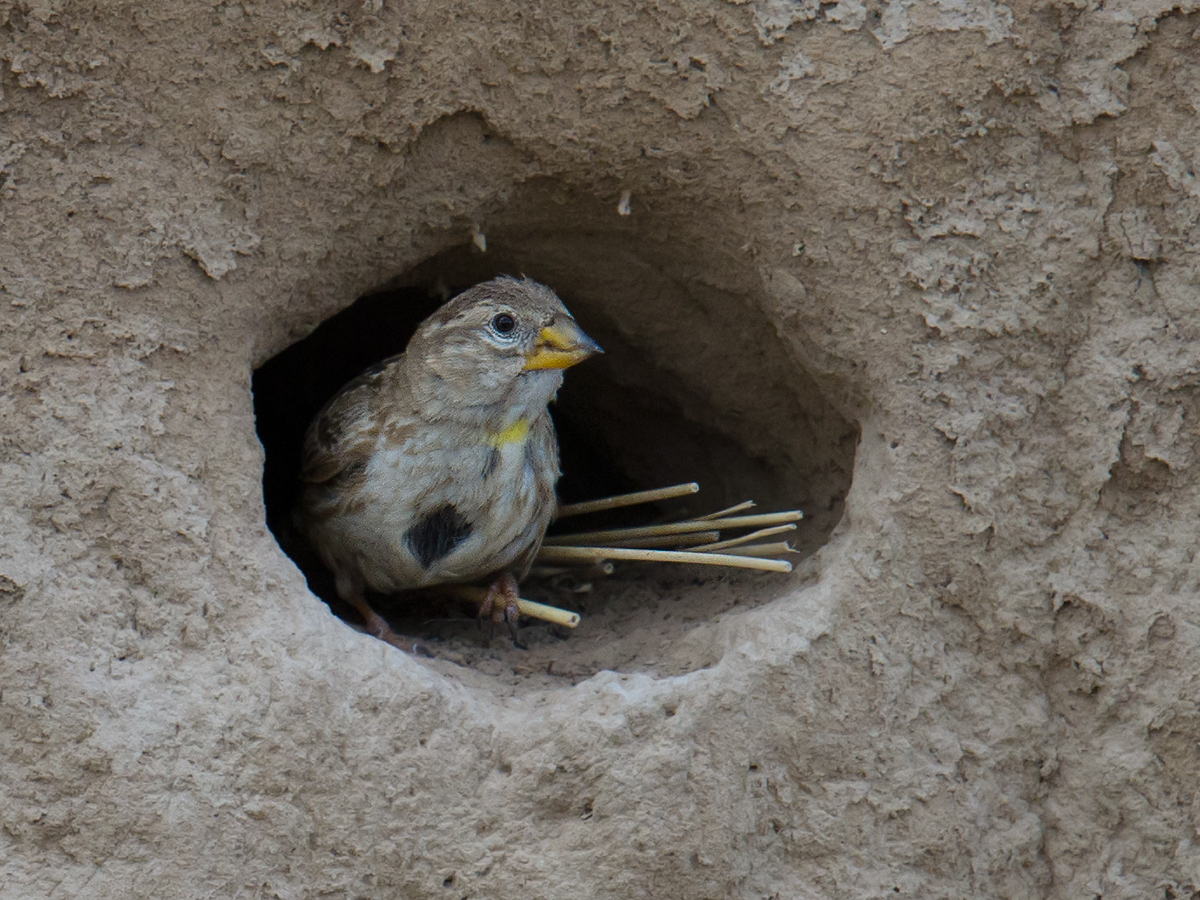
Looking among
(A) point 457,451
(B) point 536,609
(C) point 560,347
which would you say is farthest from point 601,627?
(C) point 560,347

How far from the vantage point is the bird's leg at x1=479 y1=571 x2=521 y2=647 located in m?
4.07

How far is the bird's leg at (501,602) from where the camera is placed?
13.4 ft

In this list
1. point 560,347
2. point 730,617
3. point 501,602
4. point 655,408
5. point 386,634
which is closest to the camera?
point 730,617

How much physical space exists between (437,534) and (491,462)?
30 cm

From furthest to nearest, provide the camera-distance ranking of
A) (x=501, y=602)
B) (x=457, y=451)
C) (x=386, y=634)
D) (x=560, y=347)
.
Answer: (x=501, y=602), (x=386, y=634), (x=457, y=451), (x=560, y=347)

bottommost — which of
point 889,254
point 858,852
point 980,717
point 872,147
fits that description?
point 858,852

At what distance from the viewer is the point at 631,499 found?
414 cm

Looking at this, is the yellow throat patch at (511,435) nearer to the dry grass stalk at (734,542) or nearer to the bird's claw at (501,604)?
the bird's claw at (501,604)

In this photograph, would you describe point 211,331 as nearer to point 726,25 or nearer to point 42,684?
point 42,684

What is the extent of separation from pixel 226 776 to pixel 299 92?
183cm

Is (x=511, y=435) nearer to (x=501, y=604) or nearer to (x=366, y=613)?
(x=501, y=604)

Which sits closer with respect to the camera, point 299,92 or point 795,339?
point 299,92

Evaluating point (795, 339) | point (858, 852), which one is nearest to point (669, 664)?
point (858, 852)

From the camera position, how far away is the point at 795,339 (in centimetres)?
361
